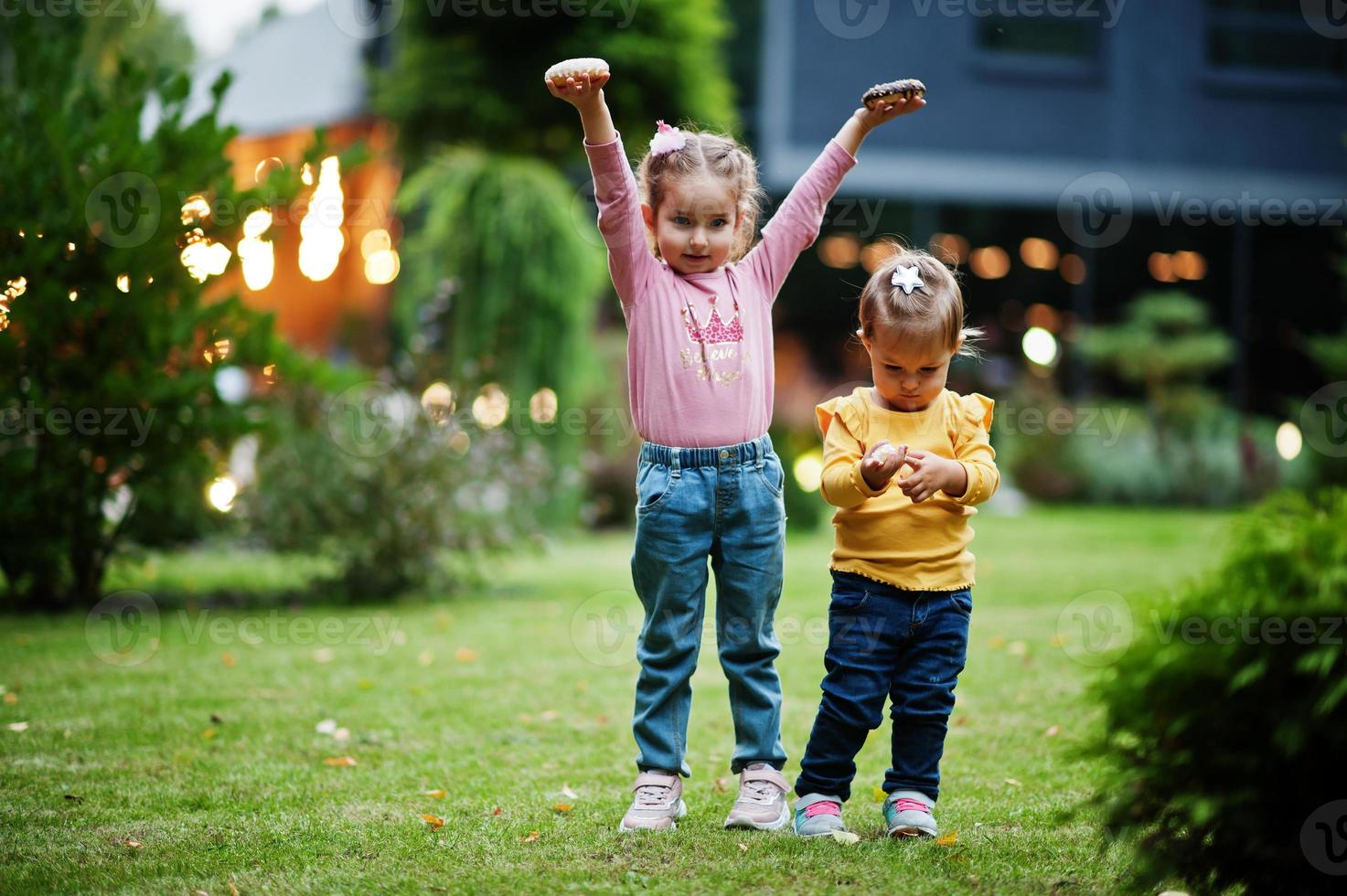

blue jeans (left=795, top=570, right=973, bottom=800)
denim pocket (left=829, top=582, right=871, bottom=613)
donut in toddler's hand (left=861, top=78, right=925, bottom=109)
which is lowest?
blue jeans (left=795, top=570, right=973, bottom=800)

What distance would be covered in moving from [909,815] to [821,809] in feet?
0.66

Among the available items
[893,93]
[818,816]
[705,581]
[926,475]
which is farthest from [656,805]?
[893,93]

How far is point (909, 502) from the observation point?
2.94m

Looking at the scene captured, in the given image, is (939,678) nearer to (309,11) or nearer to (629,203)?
(629,203)

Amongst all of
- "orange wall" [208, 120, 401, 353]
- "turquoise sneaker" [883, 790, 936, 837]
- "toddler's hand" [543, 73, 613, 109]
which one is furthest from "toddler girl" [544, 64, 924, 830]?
"orange wall" [208, 120, 401, 353]

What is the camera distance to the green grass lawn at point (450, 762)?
264 cm

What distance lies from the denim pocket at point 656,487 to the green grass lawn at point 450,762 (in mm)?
776

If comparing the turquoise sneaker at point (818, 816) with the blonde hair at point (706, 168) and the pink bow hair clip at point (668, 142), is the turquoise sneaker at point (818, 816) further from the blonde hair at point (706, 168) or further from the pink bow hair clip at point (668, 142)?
the pink bow hair clip at point (668, 142)

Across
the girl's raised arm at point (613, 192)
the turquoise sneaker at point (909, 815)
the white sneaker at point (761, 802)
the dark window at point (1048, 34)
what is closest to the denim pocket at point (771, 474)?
the girl's raised arm at point (613, 192)

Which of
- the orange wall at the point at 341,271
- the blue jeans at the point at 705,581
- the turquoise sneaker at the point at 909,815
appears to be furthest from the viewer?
the orange wall at the point at 341,271

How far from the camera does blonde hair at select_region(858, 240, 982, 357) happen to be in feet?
9.47

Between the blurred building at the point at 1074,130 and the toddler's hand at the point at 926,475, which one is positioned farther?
the blurred building at the point at 1074,130

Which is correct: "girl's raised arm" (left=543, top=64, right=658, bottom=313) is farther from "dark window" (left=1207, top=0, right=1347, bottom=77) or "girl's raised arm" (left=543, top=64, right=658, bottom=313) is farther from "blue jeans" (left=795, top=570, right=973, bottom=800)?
"dark window" (left=1207, top=0, right=1347, bottom=77)

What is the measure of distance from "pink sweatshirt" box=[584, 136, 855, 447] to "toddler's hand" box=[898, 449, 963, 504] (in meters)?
0.45
